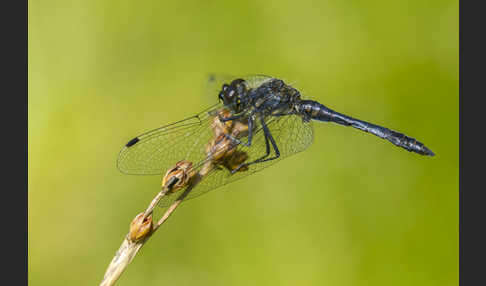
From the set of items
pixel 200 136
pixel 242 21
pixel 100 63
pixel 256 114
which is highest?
pixel 242 21

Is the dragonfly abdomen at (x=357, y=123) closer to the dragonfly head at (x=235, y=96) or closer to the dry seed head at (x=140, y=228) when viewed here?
the dragonfly head at (x=235, y=96)

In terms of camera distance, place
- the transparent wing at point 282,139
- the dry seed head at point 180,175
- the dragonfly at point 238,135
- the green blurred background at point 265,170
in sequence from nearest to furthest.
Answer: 1. the dry seed head at point 180,175
2. the dragonfly at point 238,135
3. the transparent wing at point 282,139
4. the green blurred background at point 265,170

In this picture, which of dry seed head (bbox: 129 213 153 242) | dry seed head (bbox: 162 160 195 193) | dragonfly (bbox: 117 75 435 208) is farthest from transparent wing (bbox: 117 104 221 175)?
dry seed head (bbox: 129 213 153 242)

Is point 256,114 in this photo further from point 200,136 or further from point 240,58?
point 240,58

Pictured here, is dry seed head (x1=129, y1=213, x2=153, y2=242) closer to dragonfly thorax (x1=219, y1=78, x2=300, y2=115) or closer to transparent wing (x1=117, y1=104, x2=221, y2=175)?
transparent wing (x1=117, y1=104, x2=221, y2=175)

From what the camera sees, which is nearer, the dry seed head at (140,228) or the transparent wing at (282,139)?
the dry seed head at (140,228)

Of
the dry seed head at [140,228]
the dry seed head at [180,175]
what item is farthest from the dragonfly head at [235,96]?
the dry seed head at [140,228]

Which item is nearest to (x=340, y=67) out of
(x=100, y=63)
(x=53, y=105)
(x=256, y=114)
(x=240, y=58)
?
(x=240, y=58)
